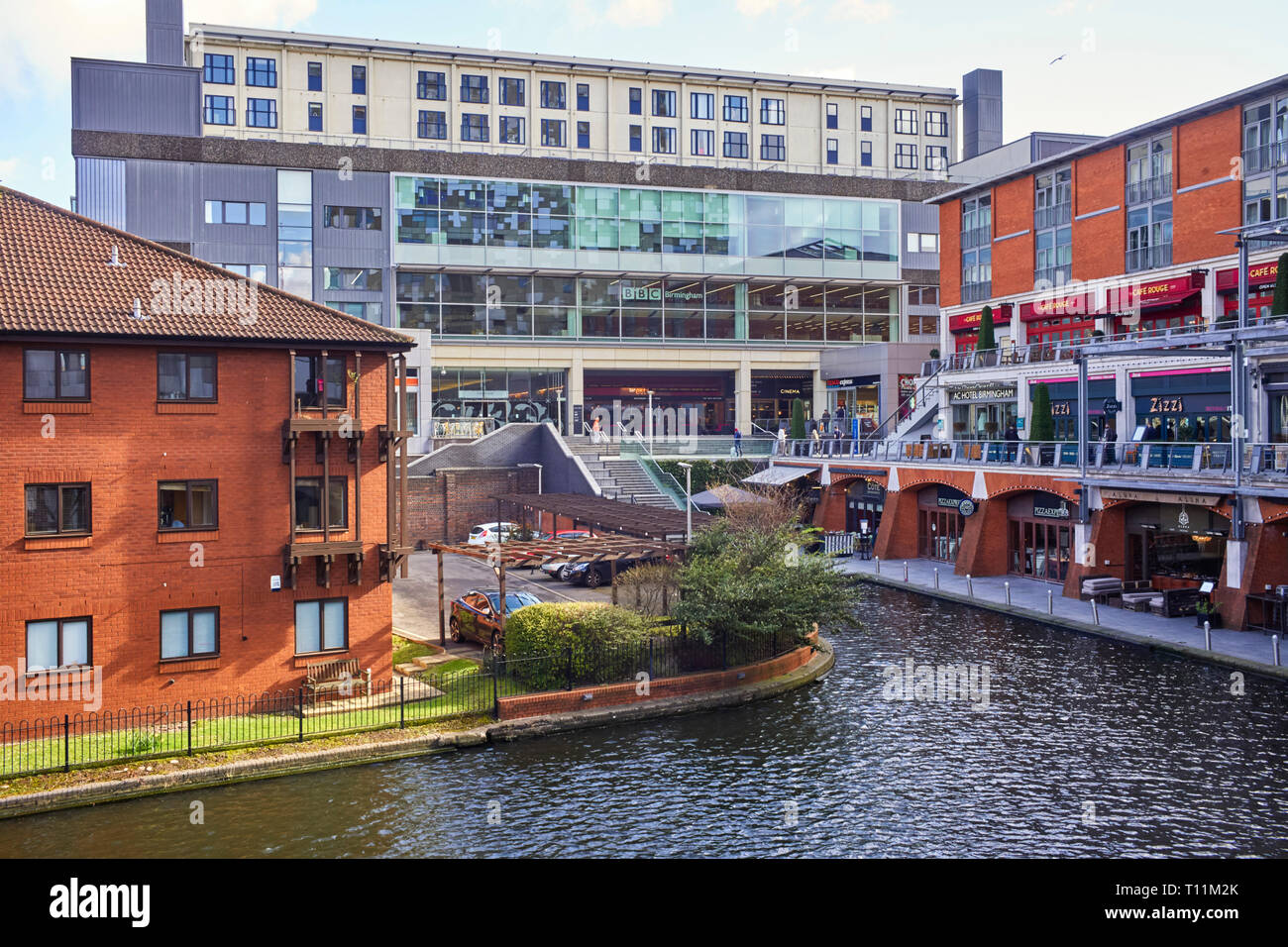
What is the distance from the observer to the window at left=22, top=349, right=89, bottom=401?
20.6m

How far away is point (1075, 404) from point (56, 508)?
39.5m

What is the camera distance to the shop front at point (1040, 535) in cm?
3875

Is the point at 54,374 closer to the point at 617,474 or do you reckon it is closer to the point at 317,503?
the point at 317,503

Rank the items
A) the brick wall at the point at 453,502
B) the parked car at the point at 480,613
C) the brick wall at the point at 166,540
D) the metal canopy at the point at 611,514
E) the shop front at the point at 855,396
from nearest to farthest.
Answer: the brick wall at the point at 166,540
the parked car at the point at 480,613
the metal canopy at the point at 611,514
the brick wall at the point at 453,502
the shop front at the point at 855,396

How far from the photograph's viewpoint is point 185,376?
21984mm

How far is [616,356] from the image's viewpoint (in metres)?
67.4

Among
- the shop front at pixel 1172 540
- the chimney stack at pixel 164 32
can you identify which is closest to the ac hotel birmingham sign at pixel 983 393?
the shop front at pixel 1172 540

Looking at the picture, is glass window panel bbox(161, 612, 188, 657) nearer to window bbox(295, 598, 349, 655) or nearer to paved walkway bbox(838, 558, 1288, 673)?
window bbox(295, 598, 349, 655)

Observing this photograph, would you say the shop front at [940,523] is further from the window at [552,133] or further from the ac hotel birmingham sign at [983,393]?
the window at [552,133]

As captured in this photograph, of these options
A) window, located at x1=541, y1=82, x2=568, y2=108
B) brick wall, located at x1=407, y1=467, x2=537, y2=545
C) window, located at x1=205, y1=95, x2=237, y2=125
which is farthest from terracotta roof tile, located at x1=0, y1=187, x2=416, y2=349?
window, located at x1=541, y1=82, x2=568, y2=108

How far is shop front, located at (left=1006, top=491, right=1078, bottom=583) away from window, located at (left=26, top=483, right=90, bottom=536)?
97.8 feet

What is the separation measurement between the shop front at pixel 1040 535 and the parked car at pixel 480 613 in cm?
1953

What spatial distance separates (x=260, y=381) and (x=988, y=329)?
38.2m

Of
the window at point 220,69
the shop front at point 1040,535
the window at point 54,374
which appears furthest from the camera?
the window at point 220,69
